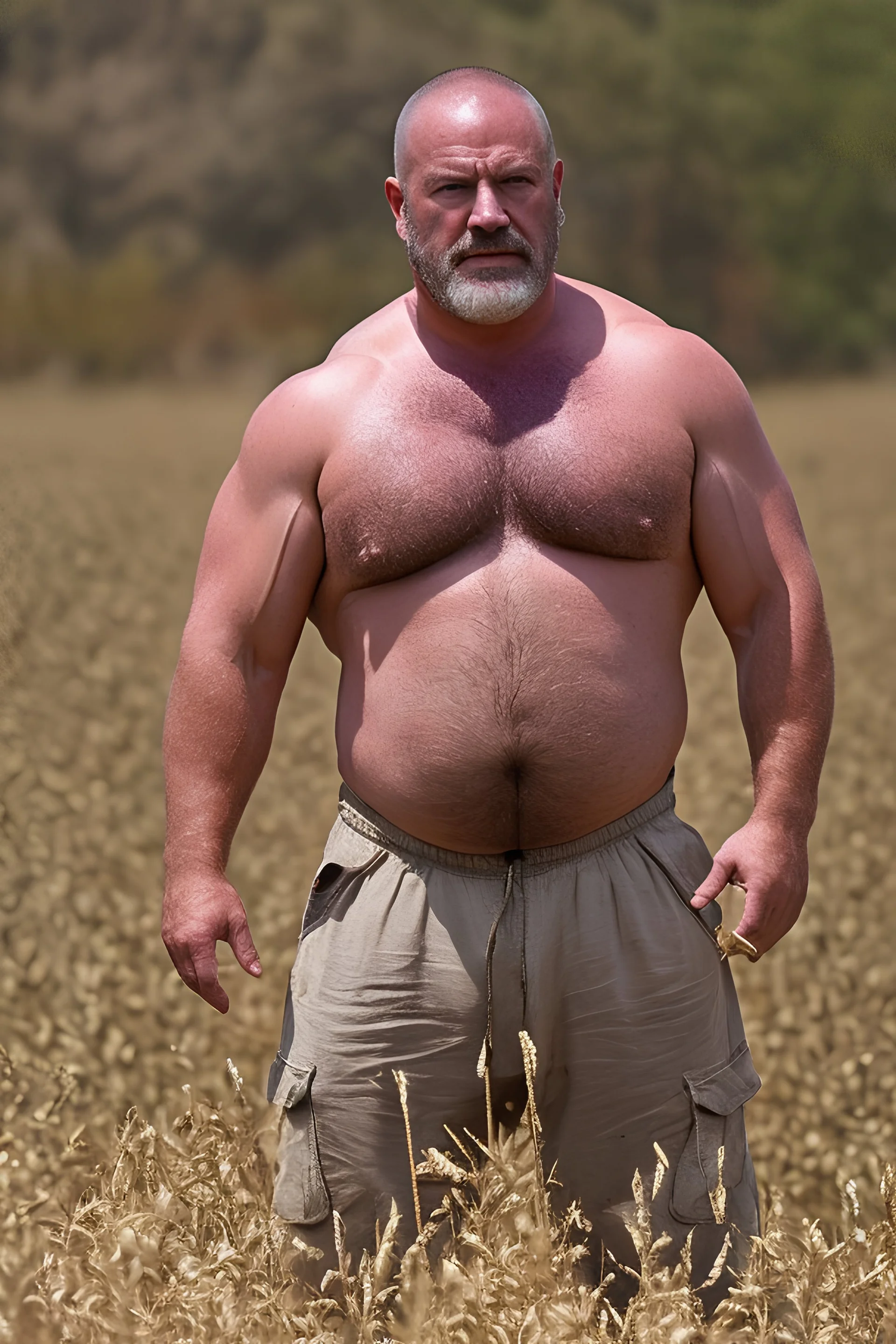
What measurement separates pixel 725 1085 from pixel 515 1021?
30 cm

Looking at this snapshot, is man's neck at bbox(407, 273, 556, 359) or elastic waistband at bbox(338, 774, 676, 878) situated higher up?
man's neck at bbox(407, 273, 556, 359)

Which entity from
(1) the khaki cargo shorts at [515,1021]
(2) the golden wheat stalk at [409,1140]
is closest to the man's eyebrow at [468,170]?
(1) the khaki cargo shorts at [515,1021]

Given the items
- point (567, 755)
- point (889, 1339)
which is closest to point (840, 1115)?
point (889, 1339)

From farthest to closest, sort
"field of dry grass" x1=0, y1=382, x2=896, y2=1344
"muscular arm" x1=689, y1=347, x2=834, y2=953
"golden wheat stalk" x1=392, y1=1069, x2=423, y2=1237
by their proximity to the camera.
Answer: "field of dry grass" x1=0, y1=382, x2=896, y2=1344, "muscular arm" x1=689, y1=347, x2=834, y2=953, "golden wheat stalk" x1=392, y1=1069, x2=423, y2=1237

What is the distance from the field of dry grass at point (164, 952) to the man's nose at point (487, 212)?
1.23m

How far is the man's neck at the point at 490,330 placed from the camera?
180 centimetres

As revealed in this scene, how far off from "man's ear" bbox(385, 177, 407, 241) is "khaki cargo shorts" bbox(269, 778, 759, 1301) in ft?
2.35

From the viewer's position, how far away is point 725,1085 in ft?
6.25

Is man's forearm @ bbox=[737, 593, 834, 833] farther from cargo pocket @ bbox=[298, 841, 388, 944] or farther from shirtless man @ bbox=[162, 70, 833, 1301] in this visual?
cargo pocket @ bbox=[298, 841, 388, 944]

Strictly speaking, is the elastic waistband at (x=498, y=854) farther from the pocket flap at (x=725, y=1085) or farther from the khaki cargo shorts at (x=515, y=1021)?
the pocket flap at (x=725, y=1085)

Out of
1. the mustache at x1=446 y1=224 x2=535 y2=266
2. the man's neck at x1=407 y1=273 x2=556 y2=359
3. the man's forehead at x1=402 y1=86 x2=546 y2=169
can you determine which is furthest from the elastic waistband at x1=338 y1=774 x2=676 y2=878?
the man's forehead at x1=402 y1=86 x2=546 y2=169

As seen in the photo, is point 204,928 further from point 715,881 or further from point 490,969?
point 715,881

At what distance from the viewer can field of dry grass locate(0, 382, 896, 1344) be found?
2.71 m

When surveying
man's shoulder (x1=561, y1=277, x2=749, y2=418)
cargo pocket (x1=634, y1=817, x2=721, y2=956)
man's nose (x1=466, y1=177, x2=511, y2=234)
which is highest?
man's nose (x1=466, y1=177, x2=511, y2=234)
